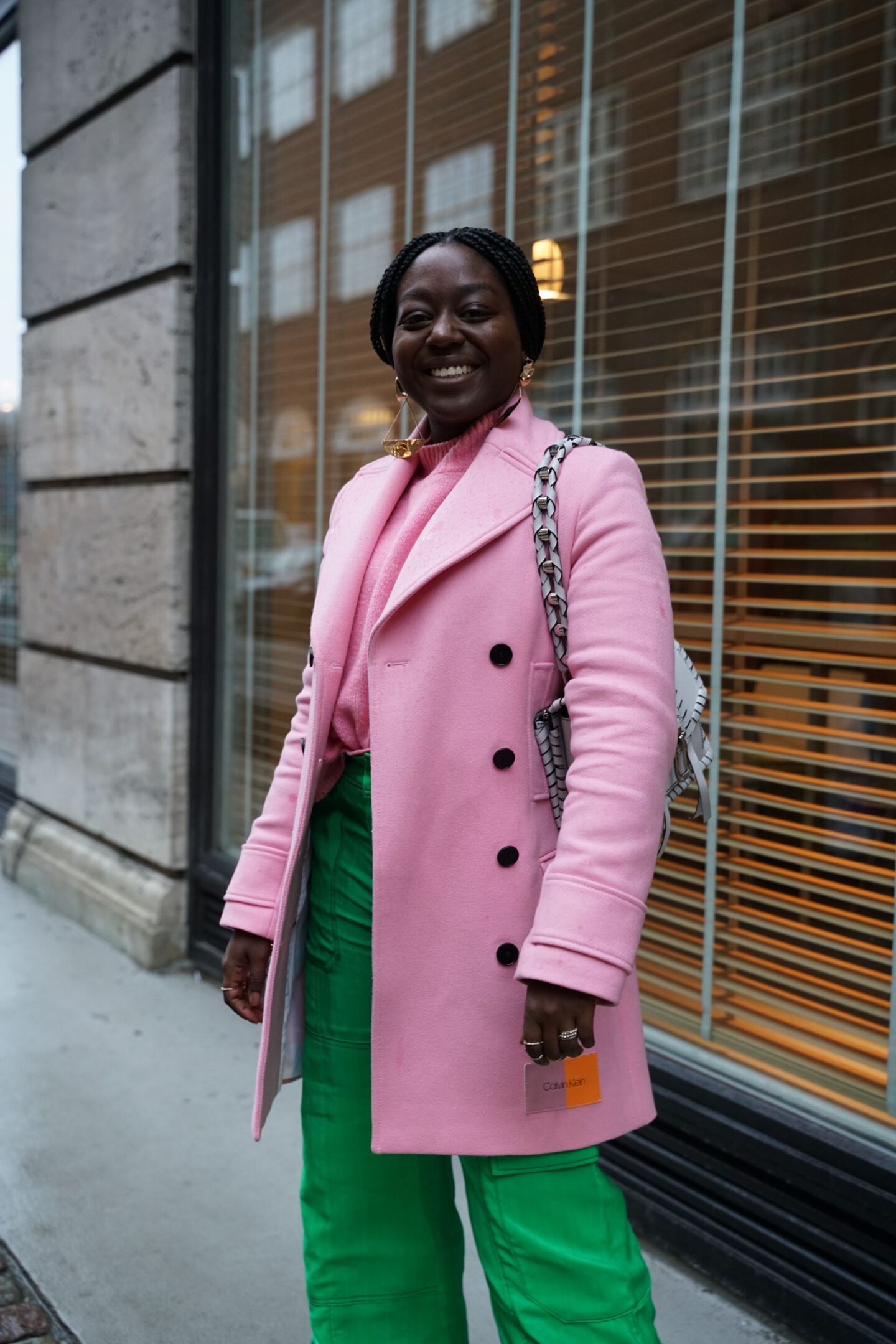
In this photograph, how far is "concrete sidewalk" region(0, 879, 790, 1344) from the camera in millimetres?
2795

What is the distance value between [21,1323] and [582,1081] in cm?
170

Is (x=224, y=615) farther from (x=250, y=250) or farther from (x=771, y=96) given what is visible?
(x=771, y=96)

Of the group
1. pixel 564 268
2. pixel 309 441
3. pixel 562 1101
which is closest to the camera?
pixel 562 1101

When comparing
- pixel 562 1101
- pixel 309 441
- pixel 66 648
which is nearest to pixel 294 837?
pixel 562 1101

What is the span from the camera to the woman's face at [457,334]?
6.07 ft

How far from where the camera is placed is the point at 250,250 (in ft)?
16.6

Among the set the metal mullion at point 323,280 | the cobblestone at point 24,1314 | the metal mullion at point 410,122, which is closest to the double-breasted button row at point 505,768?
the cobblestone at point 24,1314

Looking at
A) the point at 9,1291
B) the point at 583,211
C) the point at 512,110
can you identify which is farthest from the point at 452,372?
the point at 9,1291

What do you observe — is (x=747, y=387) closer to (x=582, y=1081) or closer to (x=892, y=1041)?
(x=892, y=1041)

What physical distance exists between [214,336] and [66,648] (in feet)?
5.81

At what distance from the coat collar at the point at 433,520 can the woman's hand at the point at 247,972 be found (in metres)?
0.50

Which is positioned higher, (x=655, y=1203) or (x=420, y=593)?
(x=420, y=593)

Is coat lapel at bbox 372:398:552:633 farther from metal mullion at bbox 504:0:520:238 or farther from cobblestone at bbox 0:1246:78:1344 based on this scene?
metal mullion at bbox 504:0:520:238

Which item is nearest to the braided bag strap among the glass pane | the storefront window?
the storefront window
